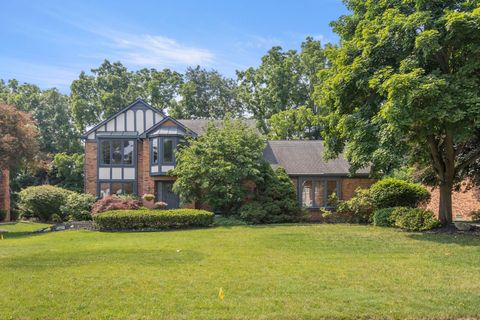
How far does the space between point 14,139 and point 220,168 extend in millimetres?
9165

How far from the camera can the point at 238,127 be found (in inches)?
960

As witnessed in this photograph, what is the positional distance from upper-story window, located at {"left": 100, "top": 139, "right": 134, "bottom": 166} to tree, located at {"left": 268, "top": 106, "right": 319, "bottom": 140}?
13.4m

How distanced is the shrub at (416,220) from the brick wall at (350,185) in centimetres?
868

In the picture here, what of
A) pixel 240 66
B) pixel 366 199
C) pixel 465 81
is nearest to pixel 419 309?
pixel 465 81

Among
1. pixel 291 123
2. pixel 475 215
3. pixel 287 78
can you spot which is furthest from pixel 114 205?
pixel 287 78

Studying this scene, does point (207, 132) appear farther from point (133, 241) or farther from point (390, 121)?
point (390, 121)

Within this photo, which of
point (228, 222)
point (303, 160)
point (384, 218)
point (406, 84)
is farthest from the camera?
point (303, 160)

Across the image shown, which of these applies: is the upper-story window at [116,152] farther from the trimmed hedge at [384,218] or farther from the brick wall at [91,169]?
the trimmed hedge at [384,218]

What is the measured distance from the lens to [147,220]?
1925 cm

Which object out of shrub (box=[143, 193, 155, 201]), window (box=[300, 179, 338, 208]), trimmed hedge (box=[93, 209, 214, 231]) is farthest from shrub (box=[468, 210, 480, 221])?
shrub (box=[143, 193, 155, 201])

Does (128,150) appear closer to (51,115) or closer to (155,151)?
(155,151)

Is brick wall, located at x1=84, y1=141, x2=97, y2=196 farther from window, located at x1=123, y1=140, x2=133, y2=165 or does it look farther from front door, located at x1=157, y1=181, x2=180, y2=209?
front door, located at x1=157, y1=181, x2=180, y2=209

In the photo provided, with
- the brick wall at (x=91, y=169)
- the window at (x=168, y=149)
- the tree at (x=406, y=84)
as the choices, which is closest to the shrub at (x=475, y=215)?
the tree at (x=406, y=84)

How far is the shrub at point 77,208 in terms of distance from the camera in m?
25.3
